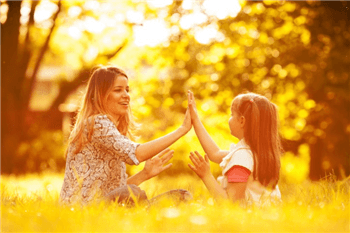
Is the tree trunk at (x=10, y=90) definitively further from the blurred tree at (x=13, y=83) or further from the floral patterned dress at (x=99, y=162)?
the floral patterned dress at (x=99, y=162)

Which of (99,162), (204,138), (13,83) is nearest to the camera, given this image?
(99,162)

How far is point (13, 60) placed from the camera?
9.82 m

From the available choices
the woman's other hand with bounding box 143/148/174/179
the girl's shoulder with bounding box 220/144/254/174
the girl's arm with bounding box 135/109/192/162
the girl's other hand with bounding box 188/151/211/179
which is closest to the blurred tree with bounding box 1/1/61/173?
the woman's other hand with bounding box 143/148/174/179

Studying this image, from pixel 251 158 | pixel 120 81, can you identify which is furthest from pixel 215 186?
pixel 120 81

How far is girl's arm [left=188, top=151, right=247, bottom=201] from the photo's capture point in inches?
129

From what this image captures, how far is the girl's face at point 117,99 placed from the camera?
12.3ft

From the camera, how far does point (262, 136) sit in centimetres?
338

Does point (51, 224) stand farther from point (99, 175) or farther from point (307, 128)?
point (307, 128)

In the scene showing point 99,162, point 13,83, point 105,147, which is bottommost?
point 13,83

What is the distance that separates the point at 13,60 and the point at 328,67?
22.8 feet

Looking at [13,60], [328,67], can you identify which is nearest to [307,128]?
[328,67]

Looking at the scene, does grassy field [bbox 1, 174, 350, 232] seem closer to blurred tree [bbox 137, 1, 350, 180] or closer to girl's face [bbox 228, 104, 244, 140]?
girl's face [bbox 228, 104, 244, 140]

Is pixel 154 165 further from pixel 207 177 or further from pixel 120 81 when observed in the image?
pixel 120 81

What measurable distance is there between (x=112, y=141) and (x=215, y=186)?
A: 0.92 meters
